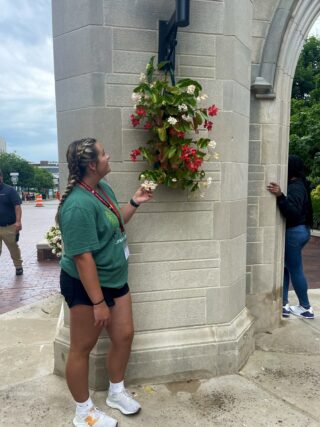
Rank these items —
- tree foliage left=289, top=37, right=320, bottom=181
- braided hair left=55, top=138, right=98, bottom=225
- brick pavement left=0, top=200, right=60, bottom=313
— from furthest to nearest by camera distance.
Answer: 1. tree foliage left=289, top=37, right=320, bottom=181
2. brick pavement left=0, top=200, right=60, bottom=313
3. braided hair left=55, top=138, right=98, bottom=225

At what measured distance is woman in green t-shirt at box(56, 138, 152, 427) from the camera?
2.16 m

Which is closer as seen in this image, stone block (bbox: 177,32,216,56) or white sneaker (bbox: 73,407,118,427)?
white sneaker (bbox: 73,407,118,427)

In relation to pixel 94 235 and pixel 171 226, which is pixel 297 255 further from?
pixel 94 235

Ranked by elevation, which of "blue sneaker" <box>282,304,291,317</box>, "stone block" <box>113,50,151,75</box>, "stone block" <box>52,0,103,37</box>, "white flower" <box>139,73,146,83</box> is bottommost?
"blue sneaker" <box>282,304,291,317</box>

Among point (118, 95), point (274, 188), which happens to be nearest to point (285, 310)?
point (274, 188)

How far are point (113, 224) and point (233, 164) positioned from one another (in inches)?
47.7

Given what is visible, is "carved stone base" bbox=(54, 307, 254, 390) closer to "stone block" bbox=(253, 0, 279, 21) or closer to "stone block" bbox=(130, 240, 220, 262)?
"stone block" bbox=(130, 240, 220, 262)

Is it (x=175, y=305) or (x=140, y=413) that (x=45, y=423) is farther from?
(x=175, y=305)

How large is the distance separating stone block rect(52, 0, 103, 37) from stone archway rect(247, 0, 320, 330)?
1.54m

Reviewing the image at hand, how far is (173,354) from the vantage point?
3.00 metres

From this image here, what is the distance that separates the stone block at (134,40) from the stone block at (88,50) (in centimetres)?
6

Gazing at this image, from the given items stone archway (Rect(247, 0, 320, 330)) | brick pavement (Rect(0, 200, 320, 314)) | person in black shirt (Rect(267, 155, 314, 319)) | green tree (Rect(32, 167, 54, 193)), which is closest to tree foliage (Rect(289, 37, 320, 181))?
brick pavement (Rect(0, 200, 320, 314))

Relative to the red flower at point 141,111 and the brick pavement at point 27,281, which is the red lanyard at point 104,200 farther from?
the brick pavement at point 27,281

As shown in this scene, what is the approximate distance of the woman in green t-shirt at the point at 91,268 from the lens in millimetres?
2162
